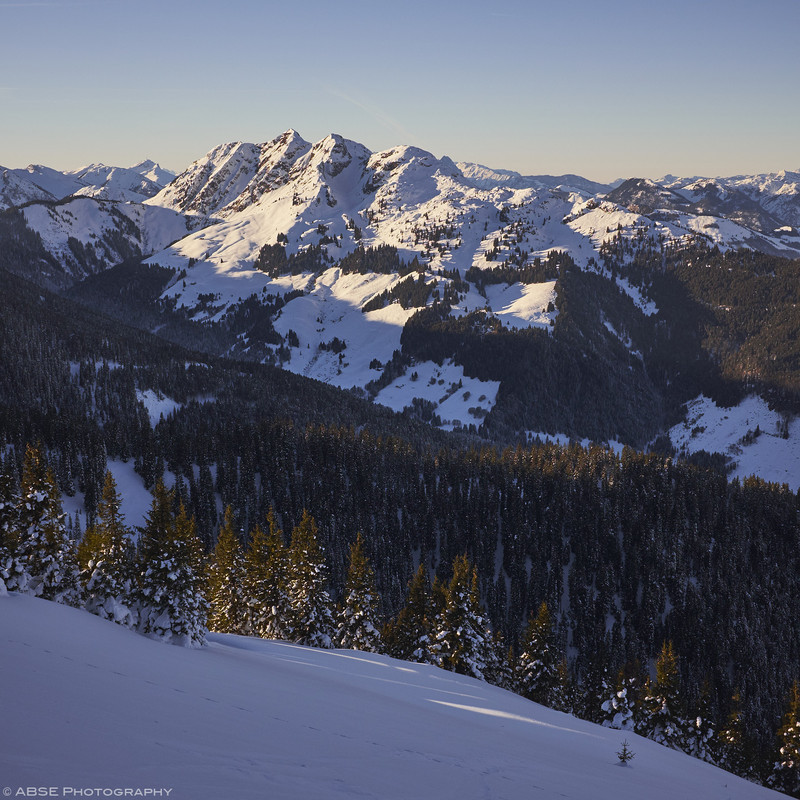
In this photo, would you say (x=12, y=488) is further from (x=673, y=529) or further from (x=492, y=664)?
(x=673, y=529)

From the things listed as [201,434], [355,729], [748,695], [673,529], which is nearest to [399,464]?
[201,434]

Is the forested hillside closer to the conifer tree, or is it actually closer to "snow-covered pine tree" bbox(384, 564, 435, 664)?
"snow-covered pine tree" bbox(384, 564, 435, 664)

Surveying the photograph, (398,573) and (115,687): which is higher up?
(115,687)

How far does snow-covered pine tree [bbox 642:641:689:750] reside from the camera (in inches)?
2409

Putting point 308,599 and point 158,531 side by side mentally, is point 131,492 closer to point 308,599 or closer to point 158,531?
point 308,599

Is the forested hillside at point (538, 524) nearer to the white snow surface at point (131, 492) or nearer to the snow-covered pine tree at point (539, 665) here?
the white snow surface at point (131, 492)

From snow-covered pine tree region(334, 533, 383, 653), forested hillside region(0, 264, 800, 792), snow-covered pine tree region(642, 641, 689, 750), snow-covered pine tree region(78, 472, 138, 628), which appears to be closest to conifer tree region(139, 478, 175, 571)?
snow-covered pine tree region(78, 472, 138, 628)

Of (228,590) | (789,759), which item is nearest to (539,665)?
(789,759)

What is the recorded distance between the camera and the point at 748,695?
127 m

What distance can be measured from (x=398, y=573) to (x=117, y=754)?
5427 inches

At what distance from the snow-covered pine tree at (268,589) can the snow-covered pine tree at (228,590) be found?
1.85 m

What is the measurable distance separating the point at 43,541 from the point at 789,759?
67710 mm

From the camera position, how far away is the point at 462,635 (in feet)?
199

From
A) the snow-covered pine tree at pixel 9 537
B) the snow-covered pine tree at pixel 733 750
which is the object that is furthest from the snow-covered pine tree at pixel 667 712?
the snow-covered pine tree at pixel 9 537
